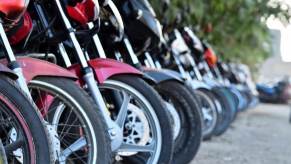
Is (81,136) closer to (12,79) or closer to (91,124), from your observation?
(91,124)

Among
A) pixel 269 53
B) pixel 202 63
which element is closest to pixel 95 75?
pixel 202 63

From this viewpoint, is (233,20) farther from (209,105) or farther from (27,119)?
(27,119)

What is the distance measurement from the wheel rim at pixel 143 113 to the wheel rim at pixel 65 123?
33 cm

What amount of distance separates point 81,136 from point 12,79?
641mm

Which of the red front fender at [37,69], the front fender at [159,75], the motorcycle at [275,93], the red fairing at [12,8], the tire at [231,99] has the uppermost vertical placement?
the motorcycle at [275,93]

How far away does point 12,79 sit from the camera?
2.72 meters

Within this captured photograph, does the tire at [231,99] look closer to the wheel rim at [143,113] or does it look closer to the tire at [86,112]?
the wheel rim at [143,113]

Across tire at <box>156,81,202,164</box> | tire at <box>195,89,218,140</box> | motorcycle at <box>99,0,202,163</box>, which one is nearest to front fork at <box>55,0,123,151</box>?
motorcycle at <box>99,0,202,163</box>

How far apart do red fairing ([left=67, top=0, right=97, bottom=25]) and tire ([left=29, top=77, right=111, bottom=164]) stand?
61 cm

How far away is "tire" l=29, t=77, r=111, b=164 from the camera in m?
3.09

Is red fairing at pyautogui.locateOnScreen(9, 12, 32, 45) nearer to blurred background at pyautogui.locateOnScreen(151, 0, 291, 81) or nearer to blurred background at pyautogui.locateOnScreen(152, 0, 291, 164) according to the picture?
blurred background at pyautogui.locateOnScreen(152, 0, 291, 164)

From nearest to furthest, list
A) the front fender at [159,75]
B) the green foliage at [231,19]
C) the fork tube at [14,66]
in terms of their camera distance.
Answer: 1. the fork tube at [14,66]
2. the front fender at [159,75]
3. the green foliage at [231,19]

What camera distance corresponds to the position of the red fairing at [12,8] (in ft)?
9.43

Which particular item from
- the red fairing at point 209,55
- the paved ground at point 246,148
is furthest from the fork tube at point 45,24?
the red fairing at point 209,55
